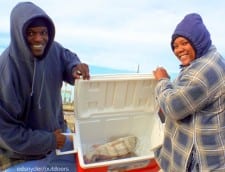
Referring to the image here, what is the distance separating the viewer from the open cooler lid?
1.96m

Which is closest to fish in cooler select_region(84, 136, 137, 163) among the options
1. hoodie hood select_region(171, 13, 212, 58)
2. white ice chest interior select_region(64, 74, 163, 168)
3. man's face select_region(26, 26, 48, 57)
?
white ice chest interior select_region(64, 74, 163, 168)

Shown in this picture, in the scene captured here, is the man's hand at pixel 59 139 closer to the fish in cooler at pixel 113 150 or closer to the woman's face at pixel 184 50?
the fish in cooler at pixel 113 150

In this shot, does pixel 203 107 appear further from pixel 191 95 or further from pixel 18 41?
pixel 18 41

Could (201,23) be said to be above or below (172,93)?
above

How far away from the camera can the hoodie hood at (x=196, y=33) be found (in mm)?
1559

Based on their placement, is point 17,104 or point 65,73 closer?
point 17,104

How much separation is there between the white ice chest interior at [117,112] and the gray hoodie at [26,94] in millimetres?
162

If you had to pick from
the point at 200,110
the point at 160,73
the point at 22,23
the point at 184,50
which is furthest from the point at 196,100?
the point at 22,23

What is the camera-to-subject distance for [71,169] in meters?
2.06

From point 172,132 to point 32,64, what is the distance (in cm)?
76

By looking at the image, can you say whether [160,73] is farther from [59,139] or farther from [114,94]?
[59,139]

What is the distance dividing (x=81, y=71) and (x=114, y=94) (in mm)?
267

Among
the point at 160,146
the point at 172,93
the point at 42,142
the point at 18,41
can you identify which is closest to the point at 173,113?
the point at 172,93

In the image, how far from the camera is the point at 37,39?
1760 millimetres
